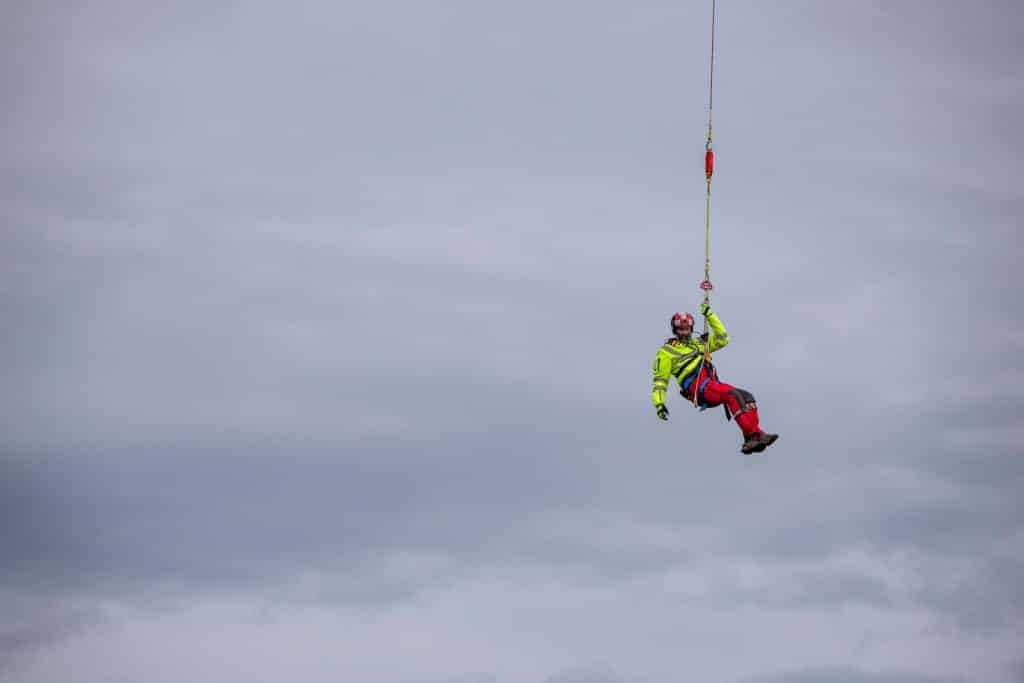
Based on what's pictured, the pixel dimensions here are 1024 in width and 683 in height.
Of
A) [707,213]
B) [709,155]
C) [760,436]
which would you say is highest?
[709,155]

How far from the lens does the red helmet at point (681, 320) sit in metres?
48.8

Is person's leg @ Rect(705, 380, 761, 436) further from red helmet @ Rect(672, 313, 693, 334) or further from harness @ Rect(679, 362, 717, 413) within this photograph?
red helmet @ Rect(672, 313, 693, 334)

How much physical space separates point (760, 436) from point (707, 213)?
310 inches

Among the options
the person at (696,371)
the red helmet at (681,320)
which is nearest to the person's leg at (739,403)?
the person at (696,371)

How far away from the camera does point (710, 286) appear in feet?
151

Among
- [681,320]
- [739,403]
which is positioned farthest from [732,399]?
[681,320]

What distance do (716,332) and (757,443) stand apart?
414cm

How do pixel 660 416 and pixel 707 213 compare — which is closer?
pixel 707 213

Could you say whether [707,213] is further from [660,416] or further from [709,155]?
[660,416]

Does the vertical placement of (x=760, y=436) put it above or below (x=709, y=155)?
below

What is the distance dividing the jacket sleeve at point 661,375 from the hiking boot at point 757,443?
10.4 feet

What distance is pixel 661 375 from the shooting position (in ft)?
157

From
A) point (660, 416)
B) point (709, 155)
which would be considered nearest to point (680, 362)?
point (660, 416)

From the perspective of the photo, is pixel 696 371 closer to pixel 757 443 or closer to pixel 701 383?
pixel 701 383
